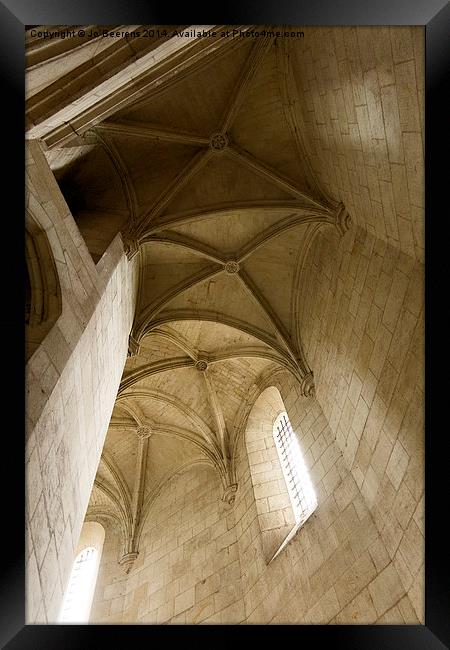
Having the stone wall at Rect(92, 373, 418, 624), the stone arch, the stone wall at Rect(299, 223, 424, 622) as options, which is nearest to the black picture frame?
the stone wall at Rect(299, 223, 424, 622)

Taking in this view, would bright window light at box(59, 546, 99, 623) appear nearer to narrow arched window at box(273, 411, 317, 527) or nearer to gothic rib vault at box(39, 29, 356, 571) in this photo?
gothic rib vault at box(39, 29, 356, 571)

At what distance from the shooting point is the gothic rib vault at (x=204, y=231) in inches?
416

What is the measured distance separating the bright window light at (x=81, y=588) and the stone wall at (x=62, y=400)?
243 inches

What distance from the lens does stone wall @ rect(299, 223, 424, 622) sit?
6441mm

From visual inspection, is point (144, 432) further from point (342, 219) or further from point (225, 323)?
point (342, 219)

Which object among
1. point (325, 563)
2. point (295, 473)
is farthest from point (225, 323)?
point (325, 563)

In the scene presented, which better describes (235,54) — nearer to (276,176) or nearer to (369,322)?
(276,176)

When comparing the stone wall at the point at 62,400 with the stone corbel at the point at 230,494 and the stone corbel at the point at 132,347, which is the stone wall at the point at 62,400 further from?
the stone corbel at the point at 230,494

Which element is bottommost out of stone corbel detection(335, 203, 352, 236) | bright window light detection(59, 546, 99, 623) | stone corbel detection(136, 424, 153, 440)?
bright window light detection(59, 546, 99, 623)

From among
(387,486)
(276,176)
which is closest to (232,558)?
(387,486)

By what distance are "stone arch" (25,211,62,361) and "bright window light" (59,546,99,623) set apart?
26.8 ft

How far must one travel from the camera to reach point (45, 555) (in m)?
4.80

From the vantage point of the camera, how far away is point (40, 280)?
19.7 ft
